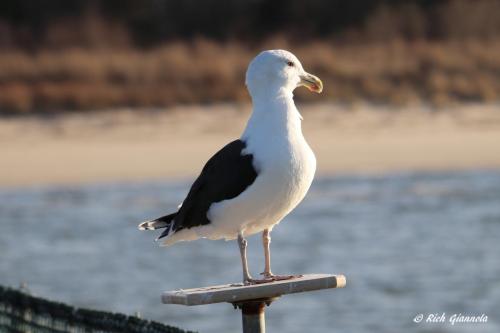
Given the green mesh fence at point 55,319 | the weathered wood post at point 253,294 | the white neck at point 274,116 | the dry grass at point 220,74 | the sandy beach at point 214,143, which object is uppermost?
the dry grass at point 220,74

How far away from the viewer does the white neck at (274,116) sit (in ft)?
14.4

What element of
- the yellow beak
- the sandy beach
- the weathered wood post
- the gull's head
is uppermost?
the sandy beach

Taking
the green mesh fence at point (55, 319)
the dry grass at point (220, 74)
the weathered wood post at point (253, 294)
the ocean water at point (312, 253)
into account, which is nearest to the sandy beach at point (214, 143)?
the ocean water at point (312, 253)

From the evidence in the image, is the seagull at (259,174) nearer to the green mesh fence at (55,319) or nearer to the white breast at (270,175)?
the white breast at (270,175)

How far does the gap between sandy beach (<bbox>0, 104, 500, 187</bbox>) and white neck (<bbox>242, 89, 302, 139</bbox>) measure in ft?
36.4

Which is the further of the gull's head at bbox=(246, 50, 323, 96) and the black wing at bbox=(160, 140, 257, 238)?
the gull's head at bbox=(246, 50, 323, 96)

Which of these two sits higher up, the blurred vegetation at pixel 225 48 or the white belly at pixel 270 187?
the blurred vegetation at pixel 225 48

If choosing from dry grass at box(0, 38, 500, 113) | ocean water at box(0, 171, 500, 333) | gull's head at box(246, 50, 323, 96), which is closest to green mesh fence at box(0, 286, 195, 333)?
gull's head at box(246, 50, 323, 96)

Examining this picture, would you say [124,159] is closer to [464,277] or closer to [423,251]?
[423,251]

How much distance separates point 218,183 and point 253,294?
1.65 ft

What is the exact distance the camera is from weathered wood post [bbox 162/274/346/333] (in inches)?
162

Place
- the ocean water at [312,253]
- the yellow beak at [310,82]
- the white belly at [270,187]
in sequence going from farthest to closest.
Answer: the ocean water at [312,253]
the yellow beak at [310,82]
the white belly at [270,187]

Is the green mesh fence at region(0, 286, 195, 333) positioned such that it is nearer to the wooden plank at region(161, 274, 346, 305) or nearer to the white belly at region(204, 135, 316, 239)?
the wooden plank at region(161, 274, 346, 305)

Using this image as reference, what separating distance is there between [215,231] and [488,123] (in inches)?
502
